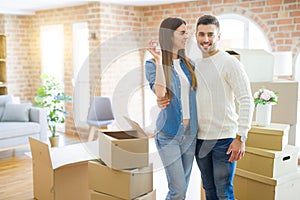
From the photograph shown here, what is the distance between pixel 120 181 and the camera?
217 centimetres

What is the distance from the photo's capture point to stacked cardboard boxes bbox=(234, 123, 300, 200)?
8.45ft

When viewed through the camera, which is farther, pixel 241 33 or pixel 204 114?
pixel 241 33

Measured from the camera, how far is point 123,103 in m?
1.75

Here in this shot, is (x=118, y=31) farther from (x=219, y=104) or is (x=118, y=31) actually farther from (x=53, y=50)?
(x=219, y=104)

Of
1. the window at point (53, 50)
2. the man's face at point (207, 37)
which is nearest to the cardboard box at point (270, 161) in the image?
the man's face at point (207, 37)

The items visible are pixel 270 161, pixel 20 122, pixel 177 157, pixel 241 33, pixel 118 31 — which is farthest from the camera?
pixel 118 31

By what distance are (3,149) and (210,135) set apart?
132 inches

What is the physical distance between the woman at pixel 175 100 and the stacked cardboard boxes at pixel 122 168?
173 millimetres

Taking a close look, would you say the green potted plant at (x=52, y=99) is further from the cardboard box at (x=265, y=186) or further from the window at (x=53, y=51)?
the cardboard box at (x=265, y=186)

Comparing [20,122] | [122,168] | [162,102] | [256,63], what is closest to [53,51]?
[20,122]

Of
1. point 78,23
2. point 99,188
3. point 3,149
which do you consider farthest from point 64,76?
point 99,188

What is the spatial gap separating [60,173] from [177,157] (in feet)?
4.04

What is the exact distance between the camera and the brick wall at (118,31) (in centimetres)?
172

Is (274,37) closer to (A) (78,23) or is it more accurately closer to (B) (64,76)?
(A) (78,23)
